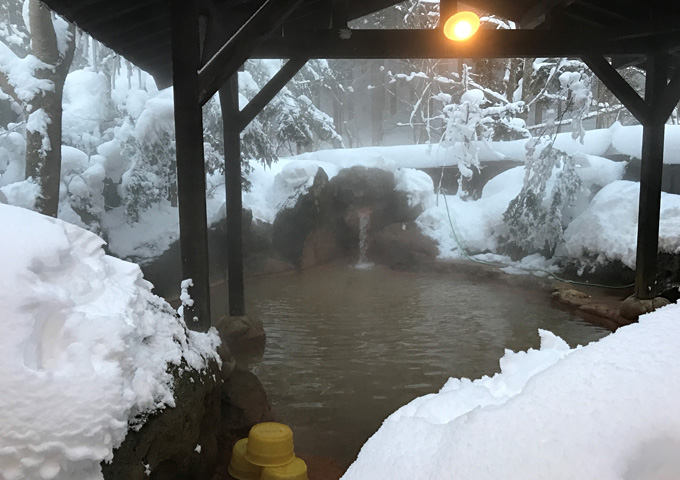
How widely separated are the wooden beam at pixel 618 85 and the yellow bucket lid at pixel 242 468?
178 inches

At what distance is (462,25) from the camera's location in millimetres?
3531

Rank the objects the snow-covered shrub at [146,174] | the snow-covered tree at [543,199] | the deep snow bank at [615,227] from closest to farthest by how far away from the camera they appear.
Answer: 1. the deep snow bank at [615,227]
2. the snow-covered shrub at [146,174]
3. the snow-covered tree at [543,199]

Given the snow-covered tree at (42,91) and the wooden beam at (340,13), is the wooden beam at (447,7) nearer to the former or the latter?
the wooden beam at (340,13)

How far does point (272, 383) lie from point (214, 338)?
141 cm

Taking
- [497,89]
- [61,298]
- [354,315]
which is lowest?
[354,315]

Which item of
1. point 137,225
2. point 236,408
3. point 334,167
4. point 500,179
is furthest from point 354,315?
point 500,179

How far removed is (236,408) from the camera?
3.58 metres

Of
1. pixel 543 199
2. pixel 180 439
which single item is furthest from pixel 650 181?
pixel 180 439

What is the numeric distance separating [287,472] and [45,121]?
245 inches

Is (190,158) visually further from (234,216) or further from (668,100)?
(668,100)

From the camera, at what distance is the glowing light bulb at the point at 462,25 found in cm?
351

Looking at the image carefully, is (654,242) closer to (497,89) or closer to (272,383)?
(272,383)

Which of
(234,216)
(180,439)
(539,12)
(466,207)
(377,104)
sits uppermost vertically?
(377,104)

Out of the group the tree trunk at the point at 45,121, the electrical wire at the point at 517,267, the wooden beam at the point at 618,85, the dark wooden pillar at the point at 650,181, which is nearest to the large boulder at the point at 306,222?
the electrical wire at the point at 517,267
